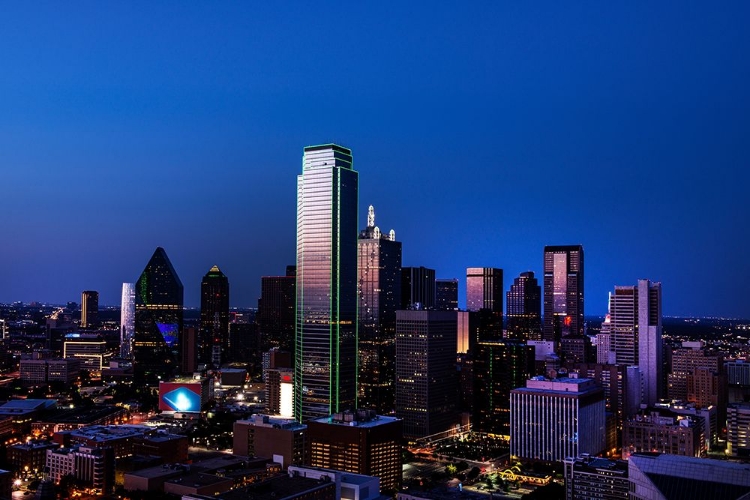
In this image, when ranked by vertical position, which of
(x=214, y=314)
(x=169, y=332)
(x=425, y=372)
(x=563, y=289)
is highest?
(x=563, y=289)

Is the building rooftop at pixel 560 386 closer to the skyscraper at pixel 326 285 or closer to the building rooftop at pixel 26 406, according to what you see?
the skyscraper at pixel 326 285

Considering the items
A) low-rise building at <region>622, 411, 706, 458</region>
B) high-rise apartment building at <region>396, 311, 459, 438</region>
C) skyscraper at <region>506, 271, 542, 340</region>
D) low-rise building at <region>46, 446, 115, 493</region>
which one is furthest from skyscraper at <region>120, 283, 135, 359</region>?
low-rise building at <region>622, 411, 706, 458</region>

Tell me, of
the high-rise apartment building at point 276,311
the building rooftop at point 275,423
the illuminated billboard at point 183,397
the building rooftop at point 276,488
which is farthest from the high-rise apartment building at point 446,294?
the building rooftop at point 276,488

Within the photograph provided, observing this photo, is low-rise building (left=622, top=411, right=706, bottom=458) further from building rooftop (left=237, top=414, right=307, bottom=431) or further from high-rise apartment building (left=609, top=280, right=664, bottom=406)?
building rooftop (left=237, top=414, right=307, bottom=431)

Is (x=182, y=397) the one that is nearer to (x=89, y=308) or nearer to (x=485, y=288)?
(x=485, y=288)

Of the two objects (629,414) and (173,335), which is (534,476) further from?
(173,335)

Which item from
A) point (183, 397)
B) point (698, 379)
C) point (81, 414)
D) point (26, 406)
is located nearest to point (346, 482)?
point (81, 414)
